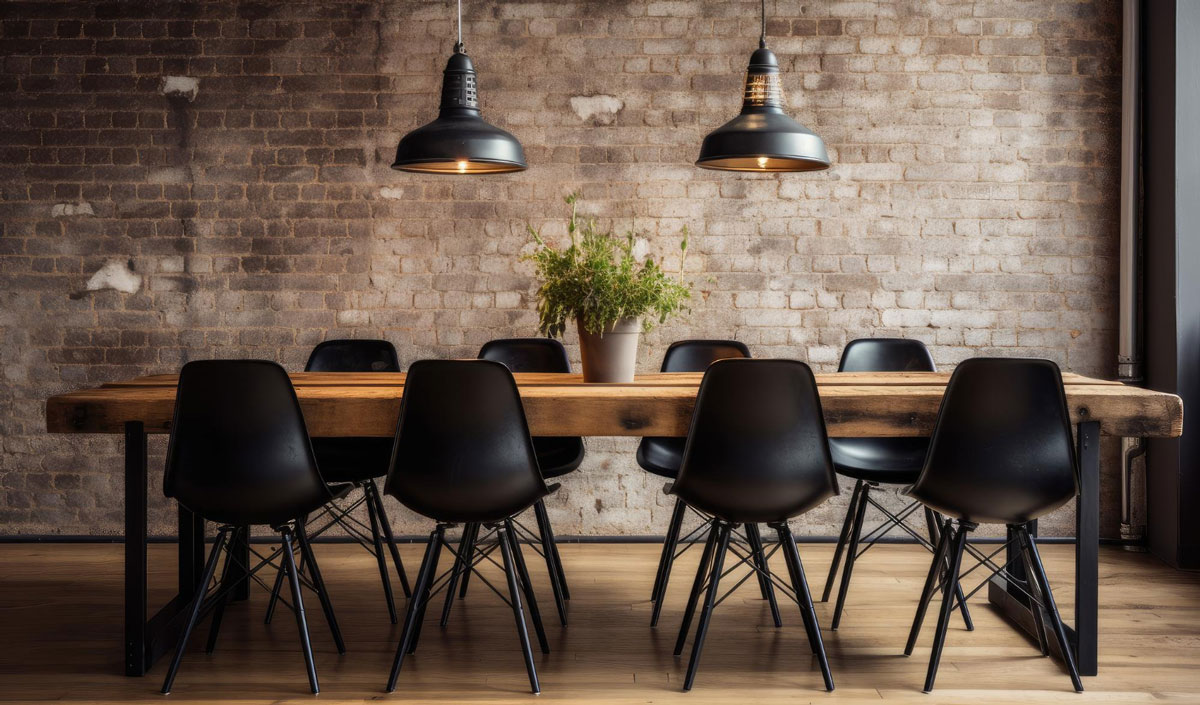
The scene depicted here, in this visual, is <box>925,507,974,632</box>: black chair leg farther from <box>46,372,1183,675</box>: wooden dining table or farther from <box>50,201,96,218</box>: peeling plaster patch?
<box>50,201,96,218</box>: peeling plaster patch

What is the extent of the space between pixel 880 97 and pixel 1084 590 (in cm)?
262

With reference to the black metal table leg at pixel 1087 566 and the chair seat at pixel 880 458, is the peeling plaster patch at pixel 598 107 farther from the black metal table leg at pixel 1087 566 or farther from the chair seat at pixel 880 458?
the black metal table leg at pixel 1087 566

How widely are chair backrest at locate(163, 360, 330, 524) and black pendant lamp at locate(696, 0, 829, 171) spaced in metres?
1.69

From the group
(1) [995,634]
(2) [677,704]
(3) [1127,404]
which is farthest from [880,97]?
(2) [677,704]

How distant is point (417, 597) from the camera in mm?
2773

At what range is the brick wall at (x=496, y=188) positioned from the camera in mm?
4484

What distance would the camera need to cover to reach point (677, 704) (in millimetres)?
2596

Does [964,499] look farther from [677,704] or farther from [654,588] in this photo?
[654,588]

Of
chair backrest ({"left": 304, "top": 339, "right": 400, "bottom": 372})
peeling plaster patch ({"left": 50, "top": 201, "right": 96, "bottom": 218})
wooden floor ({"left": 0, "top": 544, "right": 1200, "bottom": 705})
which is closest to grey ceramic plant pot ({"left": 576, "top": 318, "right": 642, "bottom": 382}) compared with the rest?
wooden floor ({"left": 0, "top": 544, "right": 1200, "bottom": 705})

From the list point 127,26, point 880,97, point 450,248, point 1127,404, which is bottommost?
point 1127,404

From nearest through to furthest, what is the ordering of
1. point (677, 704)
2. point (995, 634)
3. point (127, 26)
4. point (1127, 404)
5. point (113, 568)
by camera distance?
point (677, 704), point (1127, 404), point (995, 634), point (113, 568), point (127, 26)

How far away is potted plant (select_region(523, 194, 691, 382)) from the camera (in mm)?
3078

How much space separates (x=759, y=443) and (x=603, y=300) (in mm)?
759

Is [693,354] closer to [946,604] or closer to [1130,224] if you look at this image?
[946,604]
